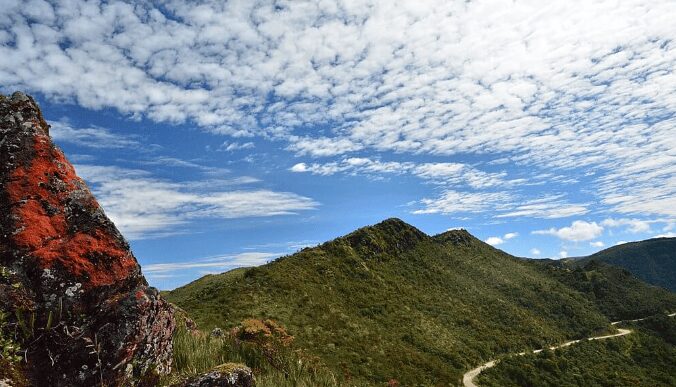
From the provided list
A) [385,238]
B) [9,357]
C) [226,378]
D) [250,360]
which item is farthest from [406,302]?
[9,357]

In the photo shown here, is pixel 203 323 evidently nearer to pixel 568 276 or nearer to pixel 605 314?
pixel 605 314

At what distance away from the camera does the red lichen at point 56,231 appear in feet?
21.0

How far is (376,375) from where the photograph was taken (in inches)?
1711

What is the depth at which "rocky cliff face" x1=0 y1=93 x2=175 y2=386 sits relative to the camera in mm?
5648

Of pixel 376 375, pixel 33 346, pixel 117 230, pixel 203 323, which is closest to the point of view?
pixel 33 346

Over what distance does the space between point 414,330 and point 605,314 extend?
7628 cm

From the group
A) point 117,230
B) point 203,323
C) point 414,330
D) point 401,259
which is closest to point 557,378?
point 414,330

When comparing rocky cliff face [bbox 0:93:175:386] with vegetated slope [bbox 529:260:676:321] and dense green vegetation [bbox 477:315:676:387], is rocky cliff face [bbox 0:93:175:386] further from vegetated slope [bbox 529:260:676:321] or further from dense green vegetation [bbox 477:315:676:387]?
vegetated slope [bbox 529:260:676:321]

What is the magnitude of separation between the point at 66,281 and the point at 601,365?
9368 centimetres

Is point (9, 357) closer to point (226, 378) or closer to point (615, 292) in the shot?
point (226, 378)

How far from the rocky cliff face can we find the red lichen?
1 cm

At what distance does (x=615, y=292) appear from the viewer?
12012 cm

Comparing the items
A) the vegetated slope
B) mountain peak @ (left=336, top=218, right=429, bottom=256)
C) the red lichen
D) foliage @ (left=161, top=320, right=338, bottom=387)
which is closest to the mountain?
mountain peak @ (left=336, top=218, right=429, bottom=256)

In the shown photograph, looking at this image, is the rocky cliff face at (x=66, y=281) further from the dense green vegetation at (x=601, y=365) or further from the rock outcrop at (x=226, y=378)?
the dense green vegetation at (x=601, y=365)
